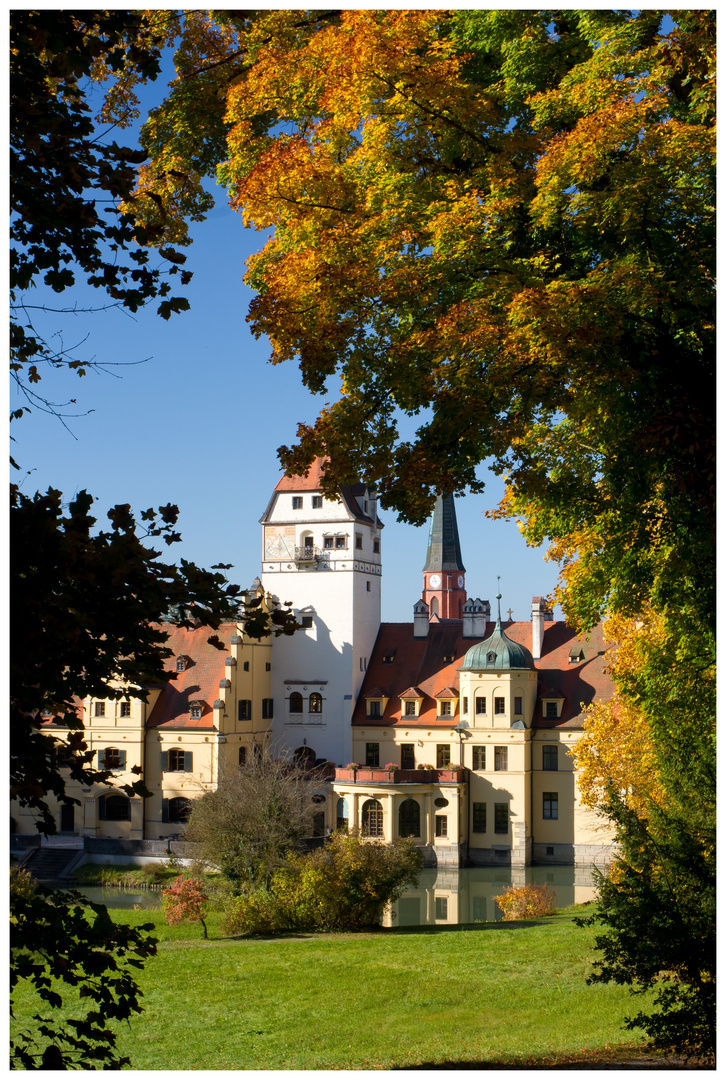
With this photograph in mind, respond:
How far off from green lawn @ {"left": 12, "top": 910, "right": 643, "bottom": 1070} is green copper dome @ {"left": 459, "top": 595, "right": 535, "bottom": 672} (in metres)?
21.0

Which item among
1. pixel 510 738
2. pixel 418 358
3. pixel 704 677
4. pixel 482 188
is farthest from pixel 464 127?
pixel 510 738

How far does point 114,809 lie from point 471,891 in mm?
16367

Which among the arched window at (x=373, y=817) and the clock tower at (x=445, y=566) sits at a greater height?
the clock tower at (x=445, y=566)

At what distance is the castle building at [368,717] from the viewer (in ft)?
140

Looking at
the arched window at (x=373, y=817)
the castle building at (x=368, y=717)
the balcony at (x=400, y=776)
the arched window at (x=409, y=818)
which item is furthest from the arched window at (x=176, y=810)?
the arched window at (x=409, y=818)

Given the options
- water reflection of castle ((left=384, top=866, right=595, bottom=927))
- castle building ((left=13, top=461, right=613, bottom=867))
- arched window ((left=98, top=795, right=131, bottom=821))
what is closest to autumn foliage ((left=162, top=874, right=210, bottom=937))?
water reflection of castle ((left=384, top=866, right=595, bottom=927))

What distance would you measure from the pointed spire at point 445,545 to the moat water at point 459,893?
48256 mm

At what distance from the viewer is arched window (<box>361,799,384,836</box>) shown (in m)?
42.7

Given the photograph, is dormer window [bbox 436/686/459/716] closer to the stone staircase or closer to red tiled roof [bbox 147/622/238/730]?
red tiled roof [bbox 147/622/238/730]

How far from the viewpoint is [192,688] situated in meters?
45.6

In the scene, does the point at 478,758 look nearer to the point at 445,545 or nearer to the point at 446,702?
the point at 446,702

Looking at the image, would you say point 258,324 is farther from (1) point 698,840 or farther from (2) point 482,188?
(1) point 698,840

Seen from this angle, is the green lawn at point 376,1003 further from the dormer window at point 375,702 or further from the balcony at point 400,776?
the dormer window at point 375,702

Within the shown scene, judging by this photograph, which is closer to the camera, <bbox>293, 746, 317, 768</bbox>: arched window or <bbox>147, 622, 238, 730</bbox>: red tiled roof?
<bbox>147, 622, 238, 730</bbox>: red tiled roof
